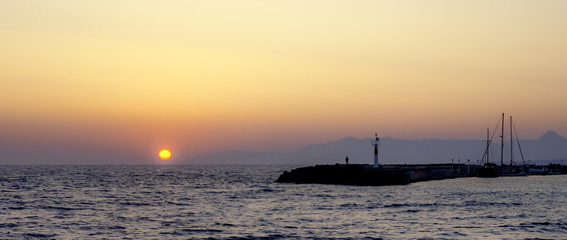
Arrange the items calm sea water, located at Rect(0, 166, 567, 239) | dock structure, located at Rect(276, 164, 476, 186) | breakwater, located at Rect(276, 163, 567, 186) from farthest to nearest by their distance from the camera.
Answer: breakwater, located at Rect(276, 163, 567, 186) → dock structure, located at Rect(276, 164, 476, 186) → calm sea water, located at Rect(0, 166, 567, 239)

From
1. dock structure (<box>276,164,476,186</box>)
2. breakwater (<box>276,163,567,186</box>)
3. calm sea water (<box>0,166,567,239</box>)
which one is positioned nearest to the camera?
calm sea water (<box>0,166,567,239</box>)

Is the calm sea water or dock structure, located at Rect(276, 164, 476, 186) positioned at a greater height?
dock structure, located at Rect(276, 164, 476, 186)

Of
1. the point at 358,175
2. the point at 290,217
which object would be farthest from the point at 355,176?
the point at 290,217

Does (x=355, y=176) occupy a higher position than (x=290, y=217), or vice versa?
(x=355, y=176)

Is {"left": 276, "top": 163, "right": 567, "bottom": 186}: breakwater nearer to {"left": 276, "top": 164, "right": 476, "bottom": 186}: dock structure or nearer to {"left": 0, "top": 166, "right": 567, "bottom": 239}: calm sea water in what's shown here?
{"left": 276, "top": 164, "right": 476, "bottom": 186}: dock structure

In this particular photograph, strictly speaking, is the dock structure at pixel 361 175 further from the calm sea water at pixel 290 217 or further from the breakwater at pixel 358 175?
the calm sea water at pixel 290 217

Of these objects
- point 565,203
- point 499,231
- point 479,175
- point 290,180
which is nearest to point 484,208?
point 565,203

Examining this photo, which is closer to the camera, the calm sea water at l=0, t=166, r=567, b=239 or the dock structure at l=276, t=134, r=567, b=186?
the calm sea water at l=0, t=166, r=567, b=239

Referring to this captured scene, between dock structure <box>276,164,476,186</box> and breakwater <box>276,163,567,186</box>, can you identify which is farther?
breakwater <box>276,163,567,186</box>

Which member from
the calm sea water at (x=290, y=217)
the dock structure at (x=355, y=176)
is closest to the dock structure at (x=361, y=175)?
the dock structure at (x=355, y=176)

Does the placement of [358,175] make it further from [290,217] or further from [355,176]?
[290,217]

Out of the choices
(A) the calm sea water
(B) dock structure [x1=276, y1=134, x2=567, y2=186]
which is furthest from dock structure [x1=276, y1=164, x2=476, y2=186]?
(A) the calm sea water

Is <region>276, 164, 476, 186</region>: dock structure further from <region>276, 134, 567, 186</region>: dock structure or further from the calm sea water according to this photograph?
the calm sea water

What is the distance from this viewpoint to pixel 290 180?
97062 millimetres
